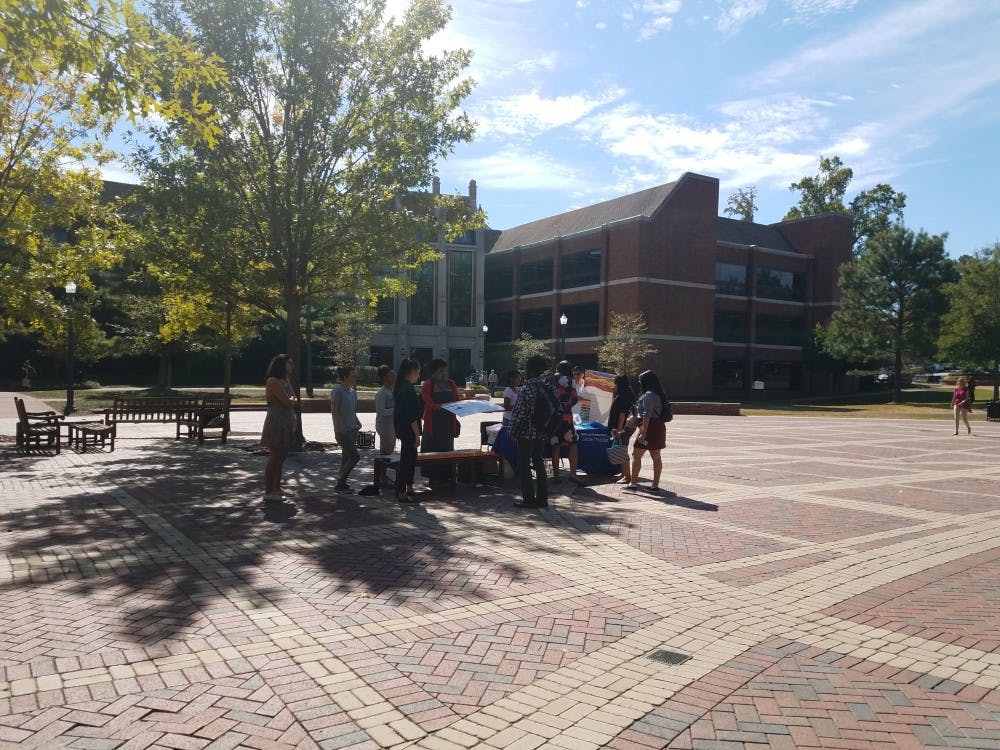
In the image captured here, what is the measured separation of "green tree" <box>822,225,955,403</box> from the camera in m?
45.4

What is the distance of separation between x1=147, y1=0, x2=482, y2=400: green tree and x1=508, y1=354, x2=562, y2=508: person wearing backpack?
7.43 meters

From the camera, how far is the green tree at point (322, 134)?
45.6 ft

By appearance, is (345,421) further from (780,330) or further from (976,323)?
(780,330)

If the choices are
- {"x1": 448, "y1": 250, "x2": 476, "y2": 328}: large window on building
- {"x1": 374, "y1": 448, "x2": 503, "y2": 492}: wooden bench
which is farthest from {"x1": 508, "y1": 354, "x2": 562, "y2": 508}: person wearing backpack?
{"x1": 448, "y1": 250, "x2": 476, "y2": 328}: large window on building

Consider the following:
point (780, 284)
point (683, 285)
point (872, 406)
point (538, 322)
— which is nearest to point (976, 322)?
point (872, 406)

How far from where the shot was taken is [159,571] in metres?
5.61

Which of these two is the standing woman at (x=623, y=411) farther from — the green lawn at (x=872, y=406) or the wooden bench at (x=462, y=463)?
the green lawn at (x=872, y=406)

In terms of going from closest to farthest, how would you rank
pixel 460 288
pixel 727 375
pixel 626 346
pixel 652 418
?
1. pixel 652 418
2. pixel 626 346
3. pixel 727 375
4. pixel 460 288

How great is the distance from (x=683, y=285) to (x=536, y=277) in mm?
13132

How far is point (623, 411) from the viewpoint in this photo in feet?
35.6

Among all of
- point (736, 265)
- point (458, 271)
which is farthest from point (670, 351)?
point (458, 271)

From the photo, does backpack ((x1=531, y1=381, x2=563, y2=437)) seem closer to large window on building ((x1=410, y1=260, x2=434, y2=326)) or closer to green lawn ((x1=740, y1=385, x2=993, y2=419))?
green lawn ((x1=740, y1=385, x2=993, y2=419))

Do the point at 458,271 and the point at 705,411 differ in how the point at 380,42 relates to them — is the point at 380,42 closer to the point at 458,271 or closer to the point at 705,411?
the point at 705,411

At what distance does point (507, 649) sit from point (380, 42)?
13.7 meters
